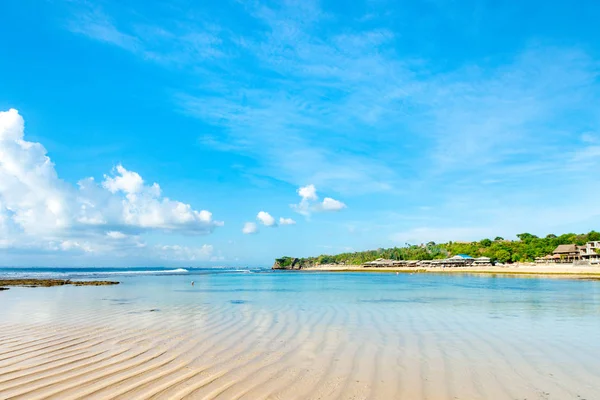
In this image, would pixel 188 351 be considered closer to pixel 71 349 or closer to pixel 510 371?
→ pixel 71 349

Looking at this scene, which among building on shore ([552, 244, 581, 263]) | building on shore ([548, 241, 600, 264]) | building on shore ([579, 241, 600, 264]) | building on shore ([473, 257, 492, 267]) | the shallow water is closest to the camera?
the shallow water

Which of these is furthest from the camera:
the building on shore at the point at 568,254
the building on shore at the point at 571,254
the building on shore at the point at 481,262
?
the building on shore at the point at 481,262

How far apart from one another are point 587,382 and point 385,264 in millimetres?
141515

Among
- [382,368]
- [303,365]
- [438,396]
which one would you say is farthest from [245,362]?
[438,396]

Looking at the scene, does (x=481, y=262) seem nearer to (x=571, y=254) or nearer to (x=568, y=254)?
(x=568, y=254)

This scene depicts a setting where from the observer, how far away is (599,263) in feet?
236

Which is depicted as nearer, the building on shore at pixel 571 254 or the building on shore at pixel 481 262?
the building on shore at pixel 571 254

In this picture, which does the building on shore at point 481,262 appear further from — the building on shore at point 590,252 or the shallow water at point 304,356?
the shallow water at point 304,356

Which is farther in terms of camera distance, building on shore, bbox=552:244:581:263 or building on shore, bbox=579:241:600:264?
building on shore, bbox=552:244:581:263

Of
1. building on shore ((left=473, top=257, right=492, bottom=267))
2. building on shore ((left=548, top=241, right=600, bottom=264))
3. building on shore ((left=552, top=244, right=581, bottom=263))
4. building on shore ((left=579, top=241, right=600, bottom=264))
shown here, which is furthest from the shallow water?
building on shore ((left=473, top=257, right=492, bottom=267))

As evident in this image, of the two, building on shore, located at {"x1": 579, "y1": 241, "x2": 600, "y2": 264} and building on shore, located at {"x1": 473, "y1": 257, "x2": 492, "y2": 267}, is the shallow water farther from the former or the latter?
building on shore, located at {"x1": 473, "y1": 257, "x2": 492, "y2": 267}

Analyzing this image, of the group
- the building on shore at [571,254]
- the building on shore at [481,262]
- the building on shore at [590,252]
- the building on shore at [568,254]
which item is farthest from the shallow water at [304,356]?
the building on shore at [481,262]

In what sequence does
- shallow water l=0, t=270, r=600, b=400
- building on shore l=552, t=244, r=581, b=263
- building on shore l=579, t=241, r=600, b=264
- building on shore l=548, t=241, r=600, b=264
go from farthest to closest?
building on shore l=552, t=244, r=581, b=263, building on shore l=548, t=241, r=600, b=264, building on shore l=579, t=241, r=600, b=264, shallow water l=0, t=270, r=600, b=400

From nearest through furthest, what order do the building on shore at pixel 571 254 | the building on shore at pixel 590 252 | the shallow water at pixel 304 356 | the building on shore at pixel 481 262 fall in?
1. the shallow water at pixel 304 356
2. the building on shore at pixel 590 252
3. the building on shore at pixel 571 254
4. the building on shore at pixel 481 262
